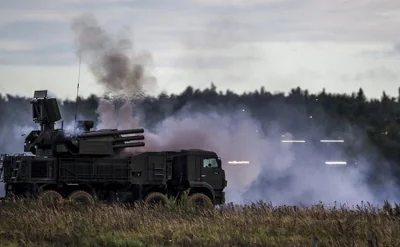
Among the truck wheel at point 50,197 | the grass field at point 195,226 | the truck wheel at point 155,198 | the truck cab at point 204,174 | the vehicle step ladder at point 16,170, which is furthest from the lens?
the truck cab at point 204,174

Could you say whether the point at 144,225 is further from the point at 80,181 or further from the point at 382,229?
the point at 80,181

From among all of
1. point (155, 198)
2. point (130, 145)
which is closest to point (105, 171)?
point (130, 145)

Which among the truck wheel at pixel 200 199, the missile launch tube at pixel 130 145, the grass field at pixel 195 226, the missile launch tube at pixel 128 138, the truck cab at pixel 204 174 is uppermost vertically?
the missile launch tube at pixel 128 138

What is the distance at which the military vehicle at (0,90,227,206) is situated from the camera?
45062 millimetres

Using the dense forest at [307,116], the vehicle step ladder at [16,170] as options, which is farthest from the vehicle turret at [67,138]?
the dense forest at [307,116]

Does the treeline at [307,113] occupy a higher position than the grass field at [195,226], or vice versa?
the treeline at [307,113]

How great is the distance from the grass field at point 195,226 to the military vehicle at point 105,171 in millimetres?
5945

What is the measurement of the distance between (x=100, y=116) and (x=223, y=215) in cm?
1896

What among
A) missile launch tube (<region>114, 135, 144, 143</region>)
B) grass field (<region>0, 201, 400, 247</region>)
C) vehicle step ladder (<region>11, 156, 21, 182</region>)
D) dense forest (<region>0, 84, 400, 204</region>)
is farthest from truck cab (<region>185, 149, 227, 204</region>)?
dense forest (<region>0, 84, 400, 204</region>)

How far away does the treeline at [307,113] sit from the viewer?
79625mm

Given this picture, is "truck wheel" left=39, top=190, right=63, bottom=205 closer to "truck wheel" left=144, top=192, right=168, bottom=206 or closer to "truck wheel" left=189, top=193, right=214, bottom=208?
"truck wheel" left=144, top=192, right=168, bottom=206

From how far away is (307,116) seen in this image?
314 ft

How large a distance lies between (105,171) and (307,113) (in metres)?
53.9

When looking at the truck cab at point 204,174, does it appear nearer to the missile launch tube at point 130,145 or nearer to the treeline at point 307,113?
the missile launch tube at point 130,145
